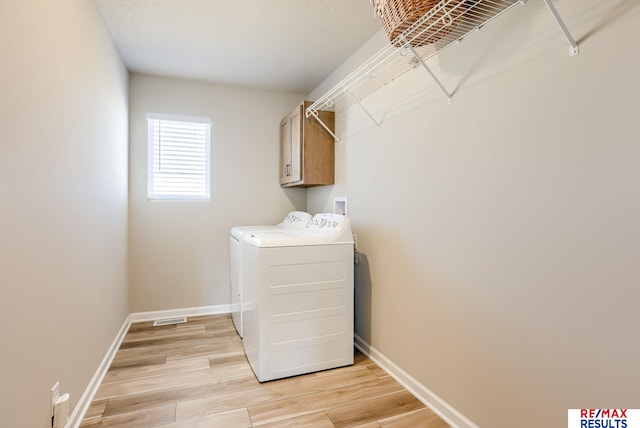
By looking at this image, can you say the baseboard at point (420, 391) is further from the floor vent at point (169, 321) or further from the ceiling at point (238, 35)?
the ceiling at point (238, 35)

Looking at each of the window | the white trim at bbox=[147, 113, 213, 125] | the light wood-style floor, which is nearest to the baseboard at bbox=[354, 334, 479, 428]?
the light wood-style floor

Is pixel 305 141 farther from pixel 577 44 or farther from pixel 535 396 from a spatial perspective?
pixel 535 396

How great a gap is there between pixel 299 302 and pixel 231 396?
25.6 inches

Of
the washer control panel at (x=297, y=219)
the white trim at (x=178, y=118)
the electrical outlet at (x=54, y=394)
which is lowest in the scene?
the electrical outlet at (x=54, y=394)

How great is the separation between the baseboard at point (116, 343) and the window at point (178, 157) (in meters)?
1.12

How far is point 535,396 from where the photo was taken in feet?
4.03

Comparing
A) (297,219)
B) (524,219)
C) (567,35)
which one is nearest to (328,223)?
(297,219)

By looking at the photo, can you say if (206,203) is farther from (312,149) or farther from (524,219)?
(524,219)

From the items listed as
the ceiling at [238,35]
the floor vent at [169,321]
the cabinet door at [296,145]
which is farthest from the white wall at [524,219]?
the floor vent at [169,321]

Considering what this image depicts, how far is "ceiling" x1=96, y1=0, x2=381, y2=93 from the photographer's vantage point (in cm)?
198

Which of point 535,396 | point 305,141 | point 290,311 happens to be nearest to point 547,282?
point 535,396

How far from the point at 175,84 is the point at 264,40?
1.24 meters

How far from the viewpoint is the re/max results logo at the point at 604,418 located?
0.98 meters

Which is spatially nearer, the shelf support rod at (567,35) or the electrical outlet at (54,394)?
the shelf support rod at (567,35)
